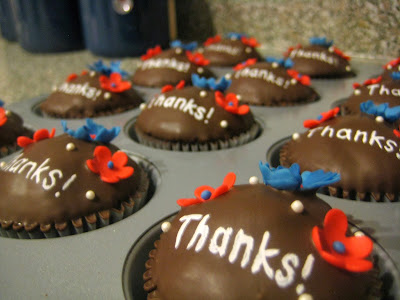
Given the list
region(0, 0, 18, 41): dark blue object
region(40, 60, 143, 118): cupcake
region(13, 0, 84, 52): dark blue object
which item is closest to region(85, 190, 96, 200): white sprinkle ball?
region(40, 60, 143, 118): cupcake

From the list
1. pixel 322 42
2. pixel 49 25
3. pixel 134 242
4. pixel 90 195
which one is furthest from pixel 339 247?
pixel 49 25

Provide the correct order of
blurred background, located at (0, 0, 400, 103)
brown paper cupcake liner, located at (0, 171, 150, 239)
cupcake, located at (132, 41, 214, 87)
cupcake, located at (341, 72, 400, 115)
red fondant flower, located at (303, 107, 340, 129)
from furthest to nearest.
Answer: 1. blurred background, located at (0, 0, 400, 103)
2. cupcake, located at (132, 41, 214, 87)
3. cupcake, located at (341, 72, 400, 115)
4. red fondant flower, located at (303, 107, 340, 129)
5. brown paper cupcake liner, located at (0, 171, 150, 239)

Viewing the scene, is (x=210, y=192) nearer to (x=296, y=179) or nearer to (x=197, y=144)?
(x=296, y=179)

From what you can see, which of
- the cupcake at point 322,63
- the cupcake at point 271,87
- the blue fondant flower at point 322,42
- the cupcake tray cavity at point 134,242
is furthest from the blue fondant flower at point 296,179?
the blue fondant flower at point 322,42

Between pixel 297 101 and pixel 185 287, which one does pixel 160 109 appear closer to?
pixel 297 101

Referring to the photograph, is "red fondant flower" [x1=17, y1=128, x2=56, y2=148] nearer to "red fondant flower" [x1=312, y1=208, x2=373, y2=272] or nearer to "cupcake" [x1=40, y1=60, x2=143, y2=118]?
"cupcake" [x1=40, y1=60, x2=143, y2=118]

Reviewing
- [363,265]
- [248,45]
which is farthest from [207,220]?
[248,45]
